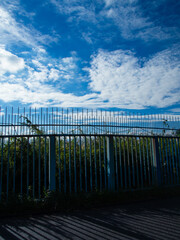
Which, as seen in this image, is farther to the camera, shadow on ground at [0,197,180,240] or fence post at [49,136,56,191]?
fence post at [49,136,56,191]

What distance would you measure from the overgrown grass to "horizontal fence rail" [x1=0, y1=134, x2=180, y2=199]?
36 cm

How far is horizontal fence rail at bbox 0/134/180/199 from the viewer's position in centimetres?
583

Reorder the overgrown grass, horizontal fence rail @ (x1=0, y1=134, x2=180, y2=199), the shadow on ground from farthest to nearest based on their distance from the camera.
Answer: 1. horizontal fence rail @ (x1=0, y1=134, x2=180, y2=199)
2. the overgrown grass
3. the shadow on ground

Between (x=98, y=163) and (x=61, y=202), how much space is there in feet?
7.63

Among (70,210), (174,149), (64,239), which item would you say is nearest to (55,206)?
(70,210)

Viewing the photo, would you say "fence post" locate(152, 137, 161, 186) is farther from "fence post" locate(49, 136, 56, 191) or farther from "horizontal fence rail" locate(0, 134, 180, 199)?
"fence post" locate(49, 136, 56, 191)

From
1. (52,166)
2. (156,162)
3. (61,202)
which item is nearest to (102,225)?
(61,202)

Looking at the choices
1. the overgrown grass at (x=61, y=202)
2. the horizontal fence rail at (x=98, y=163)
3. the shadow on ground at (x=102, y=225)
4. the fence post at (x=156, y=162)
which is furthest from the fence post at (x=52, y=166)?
the fence post at (x=156, y=162)

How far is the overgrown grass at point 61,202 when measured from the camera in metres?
4.45

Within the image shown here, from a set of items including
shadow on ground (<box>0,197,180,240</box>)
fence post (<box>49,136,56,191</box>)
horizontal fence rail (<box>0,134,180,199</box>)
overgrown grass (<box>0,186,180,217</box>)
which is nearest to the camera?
shadow on ground (<box>0,197,180,240</box>)

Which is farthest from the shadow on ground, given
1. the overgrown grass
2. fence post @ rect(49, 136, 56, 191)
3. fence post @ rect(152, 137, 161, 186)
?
fence post @ rect(152, 137, 161, 186)

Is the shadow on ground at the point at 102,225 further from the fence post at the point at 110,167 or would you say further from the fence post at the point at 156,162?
the fence post at the point at 156,162

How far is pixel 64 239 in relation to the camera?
3076 millimetres

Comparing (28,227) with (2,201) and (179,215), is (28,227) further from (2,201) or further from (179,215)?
(179,215)
